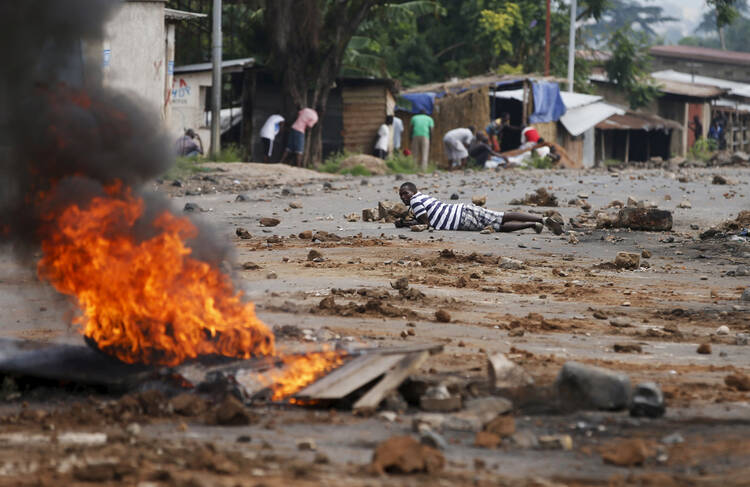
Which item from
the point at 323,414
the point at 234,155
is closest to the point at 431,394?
the point at 323,414

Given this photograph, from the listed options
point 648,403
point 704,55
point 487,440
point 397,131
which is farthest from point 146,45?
point 704,55

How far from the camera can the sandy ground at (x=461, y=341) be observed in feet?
13.8

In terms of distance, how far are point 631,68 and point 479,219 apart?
3225 cm

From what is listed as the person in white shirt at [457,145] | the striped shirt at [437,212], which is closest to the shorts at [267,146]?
the person in white shirt at [457,145]

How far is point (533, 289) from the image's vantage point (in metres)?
9.36

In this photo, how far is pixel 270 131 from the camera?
86.7ft

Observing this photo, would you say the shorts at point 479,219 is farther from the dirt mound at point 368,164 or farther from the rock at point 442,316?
the dirt mound at point 368,164

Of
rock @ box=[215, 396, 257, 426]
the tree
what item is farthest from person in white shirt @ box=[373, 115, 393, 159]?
rock @ box=[215, 396, 257, 426]

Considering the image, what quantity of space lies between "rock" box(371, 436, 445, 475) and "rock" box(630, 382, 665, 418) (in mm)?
1374

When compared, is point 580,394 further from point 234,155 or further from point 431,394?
point 234,155

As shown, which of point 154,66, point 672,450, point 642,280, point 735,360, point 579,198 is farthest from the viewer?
point 154,66

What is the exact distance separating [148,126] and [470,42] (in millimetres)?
35170

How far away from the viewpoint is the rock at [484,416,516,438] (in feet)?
15.6

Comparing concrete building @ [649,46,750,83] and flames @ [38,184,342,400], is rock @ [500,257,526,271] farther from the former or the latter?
concrete building @ [649,46,750,83]
